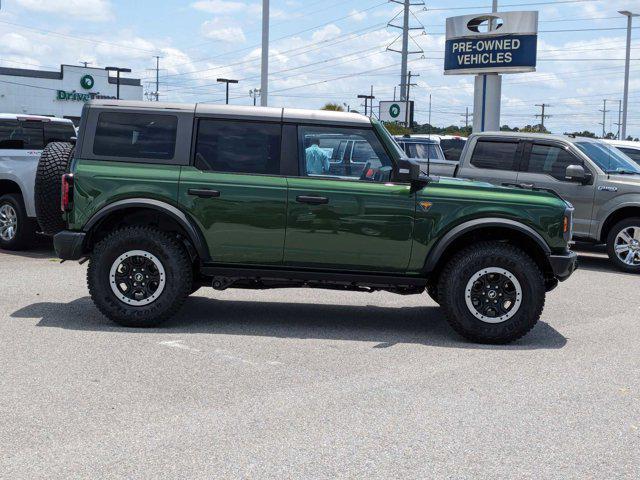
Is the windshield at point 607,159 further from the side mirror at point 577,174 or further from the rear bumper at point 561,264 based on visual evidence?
the rear bumper at point 561,264

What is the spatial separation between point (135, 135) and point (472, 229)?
3.05 meters

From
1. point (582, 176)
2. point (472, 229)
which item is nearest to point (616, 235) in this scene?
point (582, 176)

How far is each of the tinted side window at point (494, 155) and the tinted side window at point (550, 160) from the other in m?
0.29

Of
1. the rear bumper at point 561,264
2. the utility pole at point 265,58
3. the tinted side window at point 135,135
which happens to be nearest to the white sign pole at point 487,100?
the utility pole at point 265,58

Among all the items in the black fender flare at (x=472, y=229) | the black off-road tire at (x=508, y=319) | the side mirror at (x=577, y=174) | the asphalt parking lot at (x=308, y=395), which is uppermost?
the side mirror at (x=577, y=174)

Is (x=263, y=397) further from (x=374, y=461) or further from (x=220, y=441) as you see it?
(x=374, y=461)

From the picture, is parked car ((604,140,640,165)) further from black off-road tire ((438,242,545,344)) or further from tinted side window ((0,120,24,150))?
tinted side window ((0,120,24,150))

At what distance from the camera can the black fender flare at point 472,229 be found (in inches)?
287

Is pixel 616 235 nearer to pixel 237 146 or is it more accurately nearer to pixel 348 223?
pixel 348 223

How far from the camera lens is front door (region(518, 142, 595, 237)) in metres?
12.6

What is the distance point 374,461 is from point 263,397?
4.14 ft

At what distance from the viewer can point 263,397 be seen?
5500mm

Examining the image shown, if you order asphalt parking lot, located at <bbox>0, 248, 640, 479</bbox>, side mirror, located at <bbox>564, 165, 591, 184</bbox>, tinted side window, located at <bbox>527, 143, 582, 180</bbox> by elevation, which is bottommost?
asphalt parking lot, located at <bbox>0, 248, 640, 479</bbox>

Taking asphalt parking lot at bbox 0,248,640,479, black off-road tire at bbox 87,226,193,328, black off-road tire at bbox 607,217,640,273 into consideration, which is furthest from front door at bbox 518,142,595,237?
black off-road tire at bbox 87,226,193,328
